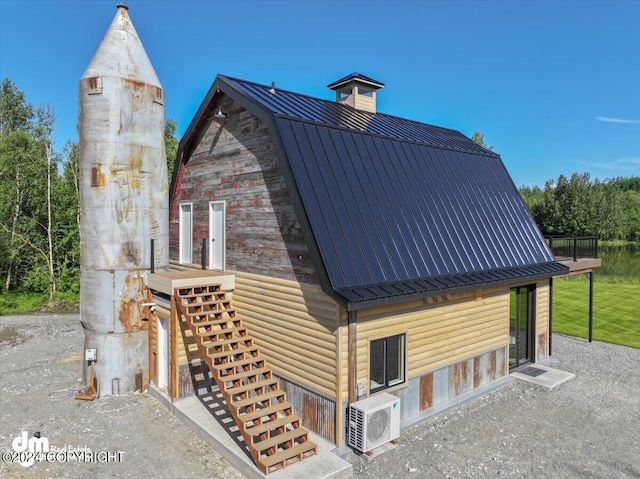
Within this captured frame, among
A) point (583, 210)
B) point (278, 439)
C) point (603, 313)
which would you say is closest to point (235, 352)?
point (278, 439)

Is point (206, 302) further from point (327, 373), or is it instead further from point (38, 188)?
point (38, 188)

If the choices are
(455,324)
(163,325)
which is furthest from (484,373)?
(163,325)

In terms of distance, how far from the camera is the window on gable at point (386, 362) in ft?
22.6

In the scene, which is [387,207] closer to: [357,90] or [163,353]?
[163,353]

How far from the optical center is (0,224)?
68.3ft

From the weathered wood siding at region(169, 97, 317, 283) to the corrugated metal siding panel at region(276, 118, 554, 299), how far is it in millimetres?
634

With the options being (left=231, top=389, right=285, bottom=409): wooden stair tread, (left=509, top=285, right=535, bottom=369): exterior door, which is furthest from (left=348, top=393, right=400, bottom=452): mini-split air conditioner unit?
(left=509, top=285, right=535, bottom=369): exterior door

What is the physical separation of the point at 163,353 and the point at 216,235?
2897 mm

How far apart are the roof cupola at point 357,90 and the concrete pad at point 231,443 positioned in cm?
927

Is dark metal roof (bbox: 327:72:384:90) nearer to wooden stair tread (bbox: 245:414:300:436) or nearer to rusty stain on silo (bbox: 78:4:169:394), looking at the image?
rusty stain on silo (bbox: 78:4:169:394)

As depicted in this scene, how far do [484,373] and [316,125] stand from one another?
6379 millimetres

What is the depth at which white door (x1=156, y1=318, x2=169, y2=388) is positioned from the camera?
29.5ft

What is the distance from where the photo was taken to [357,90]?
12.5m

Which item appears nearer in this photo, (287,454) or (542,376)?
(287,454)
